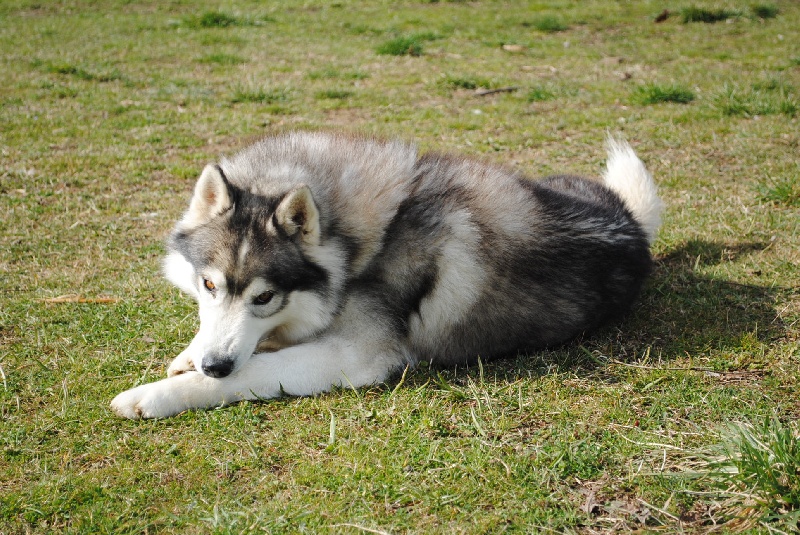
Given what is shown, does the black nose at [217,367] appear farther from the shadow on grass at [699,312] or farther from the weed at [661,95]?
the weed at [661,95]

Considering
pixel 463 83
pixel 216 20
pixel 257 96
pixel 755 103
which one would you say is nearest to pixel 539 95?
pixel 463 83

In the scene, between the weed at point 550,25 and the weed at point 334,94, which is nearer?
the weed at point 334,94

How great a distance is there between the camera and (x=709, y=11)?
14.5 meters

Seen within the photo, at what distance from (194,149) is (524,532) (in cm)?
630

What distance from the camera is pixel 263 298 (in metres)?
3.81

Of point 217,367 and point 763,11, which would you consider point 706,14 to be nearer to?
point 763,11

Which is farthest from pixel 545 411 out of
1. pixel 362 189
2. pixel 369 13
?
pixel 369 13

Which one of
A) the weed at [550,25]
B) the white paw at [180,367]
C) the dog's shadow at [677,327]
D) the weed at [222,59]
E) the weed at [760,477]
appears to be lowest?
the dog's shadow at [677,327]

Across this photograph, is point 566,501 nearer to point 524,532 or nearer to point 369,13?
point 524,532

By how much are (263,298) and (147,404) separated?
80 centimetres

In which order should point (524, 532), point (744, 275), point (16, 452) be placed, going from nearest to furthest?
point (524, 532) < point (16, 452) < point (744, 275)

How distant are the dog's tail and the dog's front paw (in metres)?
3.37

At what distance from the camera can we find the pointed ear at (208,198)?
3793 millimetres

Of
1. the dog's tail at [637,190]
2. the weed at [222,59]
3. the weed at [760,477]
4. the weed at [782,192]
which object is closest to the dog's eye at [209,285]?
the weed at [760,477]
